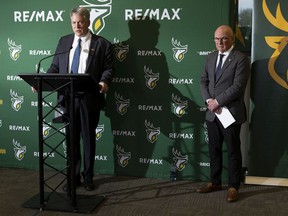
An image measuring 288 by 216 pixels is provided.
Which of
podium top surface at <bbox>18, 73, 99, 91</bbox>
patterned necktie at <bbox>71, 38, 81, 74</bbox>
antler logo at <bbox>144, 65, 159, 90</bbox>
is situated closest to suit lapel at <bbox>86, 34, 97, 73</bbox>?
patterned necktie at <bbox>71, 38, 81, 74</bbox>

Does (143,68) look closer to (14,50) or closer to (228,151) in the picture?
(228,151)

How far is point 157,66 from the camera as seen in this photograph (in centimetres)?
416

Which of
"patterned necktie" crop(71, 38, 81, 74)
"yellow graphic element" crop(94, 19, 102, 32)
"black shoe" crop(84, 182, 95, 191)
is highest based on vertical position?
"yellow graphic element" crop(94, 19, 102, 32)

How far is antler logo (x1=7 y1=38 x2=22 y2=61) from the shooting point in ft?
14.8

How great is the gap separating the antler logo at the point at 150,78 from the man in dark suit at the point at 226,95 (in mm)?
593

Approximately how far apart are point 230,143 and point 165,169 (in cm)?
94

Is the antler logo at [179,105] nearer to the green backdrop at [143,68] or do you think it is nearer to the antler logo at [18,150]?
the green backdrop at [143,68]

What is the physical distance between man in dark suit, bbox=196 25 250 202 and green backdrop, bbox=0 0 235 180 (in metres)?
0.36

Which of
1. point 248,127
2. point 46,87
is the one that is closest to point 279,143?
point 248,127

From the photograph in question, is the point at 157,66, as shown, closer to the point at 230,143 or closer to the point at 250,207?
the point at 230,143

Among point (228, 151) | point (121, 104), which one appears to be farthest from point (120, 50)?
point (228, 151)

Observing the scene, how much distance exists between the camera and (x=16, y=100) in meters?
4.58

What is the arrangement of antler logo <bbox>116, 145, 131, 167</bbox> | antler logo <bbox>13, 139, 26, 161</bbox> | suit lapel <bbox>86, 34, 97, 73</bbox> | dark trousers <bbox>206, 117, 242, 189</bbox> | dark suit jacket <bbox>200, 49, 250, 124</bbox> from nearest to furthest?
dark suit jacket <bbox>200, 49, 250, 124</bbox> → dark trousers <bbox>206, 117, 242, 189</bbox> → suit lapel <bbox>86, 34, 97, 73</bbox> → antler logo <bbox>116, 145, 131, 167</bbox> → antler logo <bbox>13, 139, 26, 161</bbox>

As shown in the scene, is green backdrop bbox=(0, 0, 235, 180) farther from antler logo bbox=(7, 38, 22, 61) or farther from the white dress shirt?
the white dress shirt
